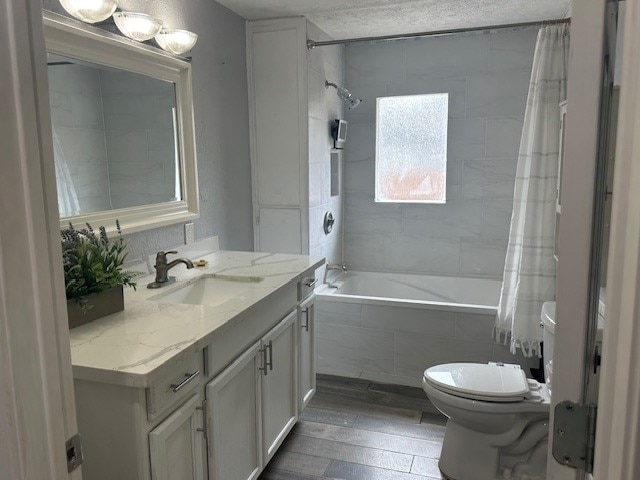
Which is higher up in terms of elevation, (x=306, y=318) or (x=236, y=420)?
(x=306, y=318)

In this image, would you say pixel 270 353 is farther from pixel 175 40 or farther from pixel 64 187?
pixel 175 40

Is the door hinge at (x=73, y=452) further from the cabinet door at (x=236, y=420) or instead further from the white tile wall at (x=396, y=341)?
the white tile wall at (x=396, y=341)

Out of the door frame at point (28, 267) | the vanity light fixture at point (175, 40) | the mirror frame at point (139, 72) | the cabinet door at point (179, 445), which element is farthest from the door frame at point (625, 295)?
the vanity light fixture at point (175, 40)

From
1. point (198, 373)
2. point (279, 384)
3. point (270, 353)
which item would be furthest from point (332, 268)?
point (198, 373)

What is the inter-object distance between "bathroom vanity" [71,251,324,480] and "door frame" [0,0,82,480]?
1.77 feet

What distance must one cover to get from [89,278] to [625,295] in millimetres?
1443

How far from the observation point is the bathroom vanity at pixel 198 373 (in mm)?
1353

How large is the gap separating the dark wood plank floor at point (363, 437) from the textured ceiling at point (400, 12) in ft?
7.43

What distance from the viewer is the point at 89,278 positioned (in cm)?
159

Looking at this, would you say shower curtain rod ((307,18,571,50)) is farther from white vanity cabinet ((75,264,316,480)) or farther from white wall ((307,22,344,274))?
white vanity cabinet ((75,264,316,480))

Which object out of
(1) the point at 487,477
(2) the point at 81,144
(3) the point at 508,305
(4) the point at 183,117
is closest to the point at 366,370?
(3) the point at 508,305

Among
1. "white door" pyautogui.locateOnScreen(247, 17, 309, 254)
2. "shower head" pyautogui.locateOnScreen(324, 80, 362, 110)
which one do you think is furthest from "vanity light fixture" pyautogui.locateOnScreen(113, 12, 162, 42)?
"shower head" pyautogui.locateOnScreen(324, 80, 362, 110)

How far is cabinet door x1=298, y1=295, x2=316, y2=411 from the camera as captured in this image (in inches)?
97.3

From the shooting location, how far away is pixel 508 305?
3043 millimetres
